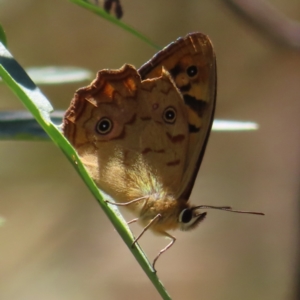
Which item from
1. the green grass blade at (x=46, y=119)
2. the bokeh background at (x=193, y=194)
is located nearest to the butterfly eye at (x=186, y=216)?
the green grass blade at (x=46, y=119)

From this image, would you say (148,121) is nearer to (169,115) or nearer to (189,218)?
(169,115)

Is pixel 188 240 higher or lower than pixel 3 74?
lower

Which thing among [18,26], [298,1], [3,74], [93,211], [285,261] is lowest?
[285,261]

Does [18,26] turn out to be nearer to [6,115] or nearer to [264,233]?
[264,233]

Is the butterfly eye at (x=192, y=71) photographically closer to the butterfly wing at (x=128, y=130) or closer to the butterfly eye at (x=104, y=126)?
the butterfly wing at (x=128, y=130)

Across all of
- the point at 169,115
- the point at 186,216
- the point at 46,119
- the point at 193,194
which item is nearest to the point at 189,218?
the point at 186,216

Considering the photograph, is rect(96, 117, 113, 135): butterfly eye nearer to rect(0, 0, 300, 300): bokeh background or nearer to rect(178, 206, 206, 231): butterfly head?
rect(178, 206, 206, 231): butterfly head

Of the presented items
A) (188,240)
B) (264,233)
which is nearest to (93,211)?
(188,240)
